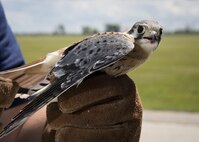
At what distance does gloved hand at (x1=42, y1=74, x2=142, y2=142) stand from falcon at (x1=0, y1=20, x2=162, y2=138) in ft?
0.15

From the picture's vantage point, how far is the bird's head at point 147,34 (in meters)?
1.78

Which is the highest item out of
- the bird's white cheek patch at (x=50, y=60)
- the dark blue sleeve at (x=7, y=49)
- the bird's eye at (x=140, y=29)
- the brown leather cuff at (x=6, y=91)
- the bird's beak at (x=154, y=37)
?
the bird's eye at (x=140, y=29)

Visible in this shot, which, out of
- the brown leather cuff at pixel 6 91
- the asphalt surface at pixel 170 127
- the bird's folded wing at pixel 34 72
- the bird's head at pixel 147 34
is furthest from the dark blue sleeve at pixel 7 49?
the asphalt surface at pixel 170 127

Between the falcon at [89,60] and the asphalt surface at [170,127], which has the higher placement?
the falcon at [89,60]

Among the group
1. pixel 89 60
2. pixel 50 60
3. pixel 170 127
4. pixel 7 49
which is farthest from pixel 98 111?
pixel 170 127

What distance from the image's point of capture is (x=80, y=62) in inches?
65.5

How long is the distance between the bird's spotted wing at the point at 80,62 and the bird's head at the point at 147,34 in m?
0.06

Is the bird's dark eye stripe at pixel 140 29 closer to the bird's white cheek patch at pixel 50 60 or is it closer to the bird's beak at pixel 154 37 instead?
the bird's beak at pixel 154 37

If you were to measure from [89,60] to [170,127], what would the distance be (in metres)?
5.73

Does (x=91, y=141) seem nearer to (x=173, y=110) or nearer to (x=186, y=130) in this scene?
(x=186, y=130)

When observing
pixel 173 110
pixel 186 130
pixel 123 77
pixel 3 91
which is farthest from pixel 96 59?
pixel 173 110

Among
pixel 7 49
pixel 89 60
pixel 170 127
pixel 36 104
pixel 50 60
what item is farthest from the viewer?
pixel 170 127

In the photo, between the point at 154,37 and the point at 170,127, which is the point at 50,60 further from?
the point at 170,127

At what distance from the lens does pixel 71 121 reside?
162cm
